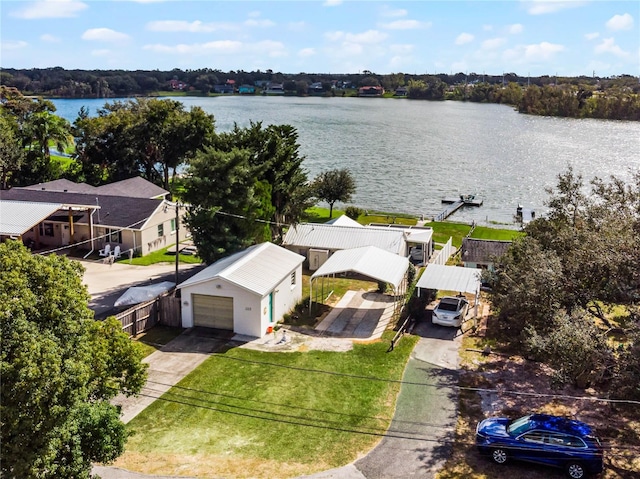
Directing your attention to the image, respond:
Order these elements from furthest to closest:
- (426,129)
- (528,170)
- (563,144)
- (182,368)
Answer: (426,129)
(563,144)
(528,170)
(182,368)

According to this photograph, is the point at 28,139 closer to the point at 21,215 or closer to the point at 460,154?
the point at 21,215

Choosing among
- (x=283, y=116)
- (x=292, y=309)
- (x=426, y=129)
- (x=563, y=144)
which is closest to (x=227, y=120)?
(x=283, y=116)

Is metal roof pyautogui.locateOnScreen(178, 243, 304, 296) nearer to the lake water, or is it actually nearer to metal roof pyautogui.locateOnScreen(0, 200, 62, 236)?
metal roof pyautogui.locateOnScreen(0, 200, 62, 236)

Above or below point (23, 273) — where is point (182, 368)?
below

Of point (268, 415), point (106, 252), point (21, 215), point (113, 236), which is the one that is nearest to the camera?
point (268, 415)

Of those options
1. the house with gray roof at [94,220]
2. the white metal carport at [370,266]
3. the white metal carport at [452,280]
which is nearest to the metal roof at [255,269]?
the white metal carport at [370,266]

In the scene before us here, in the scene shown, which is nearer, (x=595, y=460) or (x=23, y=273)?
(x=23, y=273)

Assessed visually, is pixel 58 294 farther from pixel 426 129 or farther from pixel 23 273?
pixel 426 129

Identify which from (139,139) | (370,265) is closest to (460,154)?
(139,139)
